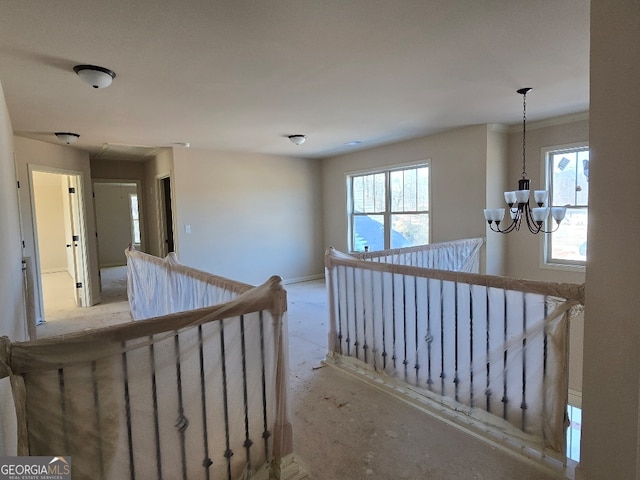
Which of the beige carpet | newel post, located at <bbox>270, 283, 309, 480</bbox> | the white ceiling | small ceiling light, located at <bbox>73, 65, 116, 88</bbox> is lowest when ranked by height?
the beige carpet

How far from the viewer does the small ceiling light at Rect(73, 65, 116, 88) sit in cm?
240

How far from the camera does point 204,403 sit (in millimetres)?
1555

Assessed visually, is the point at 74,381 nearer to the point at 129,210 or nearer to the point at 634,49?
the point at 634,49

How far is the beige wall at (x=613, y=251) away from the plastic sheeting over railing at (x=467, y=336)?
0.25 meters

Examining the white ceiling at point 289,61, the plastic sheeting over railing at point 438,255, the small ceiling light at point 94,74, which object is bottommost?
the plastic sheeting over railing at point 438,255

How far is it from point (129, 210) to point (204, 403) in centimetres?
992

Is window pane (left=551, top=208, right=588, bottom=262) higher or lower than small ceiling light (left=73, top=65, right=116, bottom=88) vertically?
lower

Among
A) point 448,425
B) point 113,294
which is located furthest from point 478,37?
point 113,294

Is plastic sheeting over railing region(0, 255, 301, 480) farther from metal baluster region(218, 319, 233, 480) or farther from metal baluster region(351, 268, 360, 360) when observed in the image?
metal baluster region(351, 268, 360, 360)

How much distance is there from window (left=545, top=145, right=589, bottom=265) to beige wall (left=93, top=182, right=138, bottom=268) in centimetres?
947

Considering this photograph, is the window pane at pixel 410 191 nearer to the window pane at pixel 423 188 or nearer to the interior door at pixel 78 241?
the window pane at pixel 423 188

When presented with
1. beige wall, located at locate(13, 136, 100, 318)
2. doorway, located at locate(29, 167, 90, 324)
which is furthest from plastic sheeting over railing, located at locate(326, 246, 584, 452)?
doorway, located at locate(29, 167, 90, 324)

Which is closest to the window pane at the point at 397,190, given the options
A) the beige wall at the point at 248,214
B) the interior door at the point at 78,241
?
the beige wall at the point at 248,214

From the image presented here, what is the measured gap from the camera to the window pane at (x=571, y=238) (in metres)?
4.15
